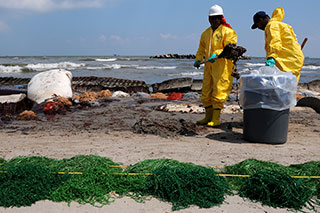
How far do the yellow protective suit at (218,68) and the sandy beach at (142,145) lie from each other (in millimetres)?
636

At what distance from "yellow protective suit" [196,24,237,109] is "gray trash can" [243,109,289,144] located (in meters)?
0.81

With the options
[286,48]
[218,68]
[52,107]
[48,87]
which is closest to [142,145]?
Answer: [218,68]

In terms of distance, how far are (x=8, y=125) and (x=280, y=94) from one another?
487cm

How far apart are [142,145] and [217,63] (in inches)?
75.3

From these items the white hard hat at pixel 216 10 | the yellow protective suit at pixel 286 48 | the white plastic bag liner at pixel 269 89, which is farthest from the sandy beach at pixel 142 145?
the white hard hat at pixel 216 10

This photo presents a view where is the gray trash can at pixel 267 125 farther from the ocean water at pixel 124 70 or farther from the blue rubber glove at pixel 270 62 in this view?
the ocean water at pixel 124 70

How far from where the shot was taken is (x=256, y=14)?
4926 mm

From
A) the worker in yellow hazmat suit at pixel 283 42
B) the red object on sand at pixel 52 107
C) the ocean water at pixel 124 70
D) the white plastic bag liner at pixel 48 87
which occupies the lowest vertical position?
the ocean water at pixel 124 70

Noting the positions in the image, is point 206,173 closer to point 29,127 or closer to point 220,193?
point 220,193

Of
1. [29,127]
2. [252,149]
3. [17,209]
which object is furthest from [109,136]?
[17,209]

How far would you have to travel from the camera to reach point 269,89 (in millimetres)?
3965

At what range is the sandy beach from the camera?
8.05 ft

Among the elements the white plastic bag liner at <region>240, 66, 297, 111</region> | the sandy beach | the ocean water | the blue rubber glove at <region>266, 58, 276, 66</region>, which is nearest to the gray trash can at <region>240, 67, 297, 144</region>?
the white plastic bag liner at <region>240, 66, 297, 111</region>

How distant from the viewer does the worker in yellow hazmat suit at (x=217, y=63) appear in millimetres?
4957
